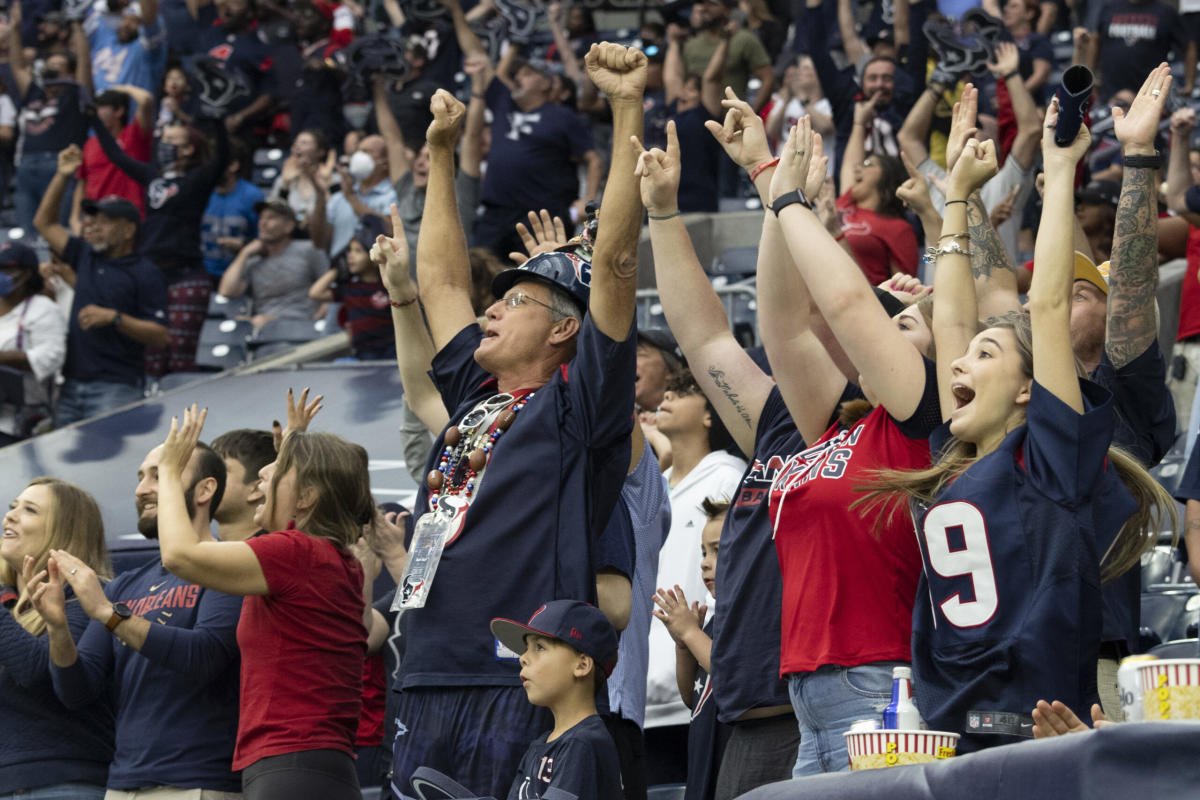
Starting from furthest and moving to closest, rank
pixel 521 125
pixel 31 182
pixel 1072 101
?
pixel 31 182 < pixel 521 125 < pixel 1072 101

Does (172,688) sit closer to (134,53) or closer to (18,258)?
(18,258)

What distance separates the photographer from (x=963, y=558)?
2.89 m

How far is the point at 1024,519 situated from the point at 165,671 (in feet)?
8.34

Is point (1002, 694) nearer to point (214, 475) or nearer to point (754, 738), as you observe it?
point (754, 738)

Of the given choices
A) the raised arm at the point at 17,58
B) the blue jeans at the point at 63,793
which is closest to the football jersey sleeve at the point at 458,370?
the blue jeans at the point at 63,793

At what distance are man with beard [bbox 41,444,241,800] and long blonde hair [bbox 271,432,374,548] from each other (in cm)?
40

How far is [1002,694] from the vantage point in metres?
2.80

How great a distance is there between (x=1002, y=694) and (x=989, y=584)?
0.19 m

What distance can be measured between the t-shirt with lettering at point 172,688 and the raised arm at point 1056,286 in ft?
7.89

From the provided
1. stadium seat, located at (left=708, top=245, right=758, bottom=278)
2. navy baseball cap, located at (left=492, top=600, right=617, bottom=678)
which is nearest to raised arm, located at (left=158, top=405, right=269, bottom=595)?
navy baseball cap, located at (left=492, top=600, right=617, bottom=678)

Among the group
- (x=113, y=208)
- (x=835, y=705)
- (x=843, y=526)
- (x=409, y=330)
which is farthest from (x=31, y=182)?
(x=835, y=705)

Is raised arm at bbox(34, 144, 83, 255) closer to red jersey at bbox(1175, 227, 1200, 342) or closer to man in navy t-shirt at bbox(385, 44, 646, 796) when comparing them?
red jersey at bbox(1175, 227, 1200, 342)

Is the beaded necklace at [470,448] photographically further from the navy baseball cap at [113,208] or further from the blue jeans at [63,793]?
the navy baseball cap at [113,208]

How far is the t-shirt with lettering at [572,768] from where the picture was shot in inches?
134
